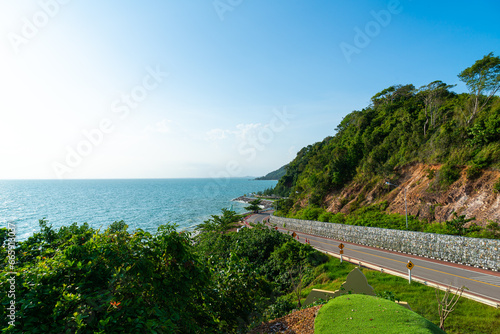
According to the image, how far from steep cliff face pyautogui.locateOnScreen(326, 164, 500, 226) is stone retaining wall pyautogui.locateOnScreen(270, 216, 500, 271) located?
15.4ft

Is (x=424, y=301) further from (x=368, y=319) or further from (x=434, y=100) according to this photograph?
(x=434, y=100)

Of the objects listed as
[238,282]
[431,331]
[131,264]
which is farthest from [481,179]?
[131,264]

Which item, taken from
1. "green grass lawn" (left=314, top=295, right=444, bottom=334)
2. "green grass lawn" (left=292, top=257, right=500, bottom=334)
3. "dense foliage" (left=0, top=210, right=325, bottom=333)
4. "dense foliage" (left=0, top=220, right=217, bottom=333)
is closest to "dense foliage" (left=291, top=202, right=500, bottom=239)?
"green grass lawn" (left=292, top=257, right=500, bottom=334)

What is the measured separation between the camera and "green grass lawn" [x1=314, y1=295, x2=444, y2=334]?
569cm

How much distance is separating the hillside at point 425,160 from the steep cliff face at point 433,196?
80mm

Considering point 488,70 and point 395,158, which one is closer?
point 488,70

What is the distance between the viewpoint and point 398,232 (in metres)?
23.8

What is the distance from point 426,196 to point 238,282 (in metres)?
29.8

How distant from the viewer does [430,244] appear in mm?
20984

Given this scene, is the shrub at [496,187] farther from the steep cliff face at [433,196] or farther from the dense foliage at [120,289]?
the dense foliage at [120,289]

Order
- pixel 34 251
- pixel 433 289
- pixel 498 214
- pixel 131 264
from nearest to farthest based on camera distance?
1. pixel 131 264
2. pixel 34 251
3. pixel 433 289
4. pixel 498 214

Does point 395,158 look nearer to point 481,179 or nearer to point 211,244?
point 481,179

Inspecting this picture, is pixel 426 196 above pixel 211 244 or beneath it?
above

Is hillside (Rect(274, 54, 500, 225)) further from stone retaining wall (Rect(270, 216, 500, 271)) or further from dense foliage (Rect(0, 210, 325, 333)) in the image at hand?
dense foliage (Rect(0, 210, 325, 333))
